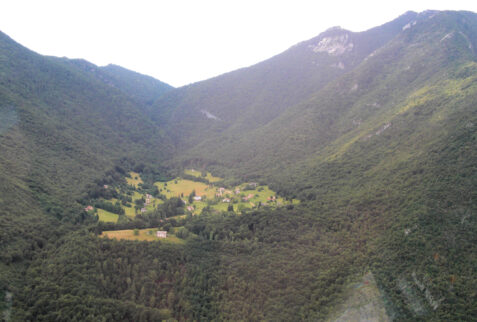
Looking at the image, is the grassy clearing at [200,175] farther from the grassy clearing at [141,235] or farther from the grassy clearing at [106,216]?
the grassy clearing at [141,235]

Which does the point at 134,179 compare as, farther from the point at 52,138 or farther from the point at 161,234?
the point at 161,234

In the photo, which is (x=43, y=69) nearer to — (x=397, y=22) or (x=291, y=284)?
(x=291, y=284)

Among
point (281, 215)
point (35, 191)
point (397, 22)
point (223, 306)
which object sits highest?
point (397, 22)

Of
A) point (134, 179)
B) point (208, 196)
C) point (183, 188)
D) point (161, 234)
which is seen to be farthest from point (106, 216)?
point (134, 179)

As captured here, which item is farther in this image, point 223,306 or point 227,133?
point 227,133

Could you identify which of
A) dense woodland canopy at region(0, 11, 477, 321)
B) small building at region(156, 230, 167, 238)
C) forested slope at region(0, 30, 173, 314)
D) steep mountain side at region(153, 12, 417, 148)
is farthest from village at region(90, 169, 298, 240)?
steep mountain side at region(153, 12, 417, 148)

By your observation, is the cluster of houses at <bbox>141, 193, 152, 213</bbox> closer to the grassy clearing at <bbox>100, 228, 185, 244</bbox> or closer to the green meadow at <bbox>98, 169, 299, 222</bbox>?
the green meadow at <bbox>98, 169, 299, 222</bbox>

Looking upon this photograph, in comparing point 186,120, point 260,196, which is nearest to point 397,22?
point 186,120

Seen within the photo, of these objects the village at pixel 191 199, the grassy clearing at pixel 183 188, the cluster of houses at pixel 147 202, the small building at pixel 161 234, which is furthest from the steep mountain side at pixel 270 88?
the small building at pixel 161 234
